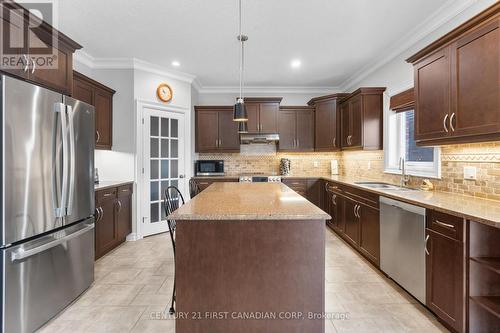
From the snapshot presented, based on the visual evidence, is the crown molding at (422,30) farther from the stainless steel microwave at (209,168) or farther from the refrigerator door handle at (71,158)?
the refrigerator door handle at (71,158)

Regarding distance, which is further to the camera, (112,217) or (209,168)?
(209,168)

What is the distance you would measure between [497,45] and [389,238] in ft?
5.89

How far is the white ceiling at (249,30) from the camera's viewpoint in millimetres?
2562

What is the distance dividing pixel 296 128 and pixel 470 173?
328cm

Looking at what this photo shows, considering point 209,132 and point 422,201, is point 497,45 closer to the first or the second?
point 422,201

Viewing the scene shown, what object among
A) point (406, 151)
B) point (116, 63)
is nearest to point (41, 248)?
point (116, 63)

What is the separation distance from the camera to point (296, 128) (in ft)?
17.3

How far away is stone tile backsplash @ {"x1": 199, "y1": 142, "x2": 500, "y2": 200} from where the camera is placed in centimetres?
213

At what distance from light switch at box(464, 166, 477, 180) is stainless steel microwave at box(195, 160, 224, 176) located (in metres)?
3.84

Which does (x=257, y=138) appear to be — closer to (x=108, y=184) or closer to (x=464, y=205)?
(x=108, y=184)

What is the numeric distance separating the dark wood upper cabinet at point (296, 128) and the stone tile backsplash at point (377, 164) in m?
0.31

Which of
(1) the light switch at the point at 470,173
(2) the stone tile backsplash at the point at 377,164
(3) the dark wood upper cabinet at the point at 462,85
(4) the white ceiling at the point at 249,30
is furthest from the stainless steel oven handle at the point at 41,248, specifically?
(1) the light switch at the point at 470,173

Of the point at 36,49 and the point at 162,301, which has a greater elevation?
the point at 36,49

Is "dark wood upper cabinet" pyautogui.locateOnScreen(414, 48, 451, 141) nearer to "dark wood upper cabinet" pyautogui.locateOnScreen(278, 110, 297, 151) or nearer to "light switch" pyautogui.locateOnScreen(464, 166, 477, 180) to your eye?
"light switch" pyautogui.locateOnScreen(464, 166, 477, 180)
